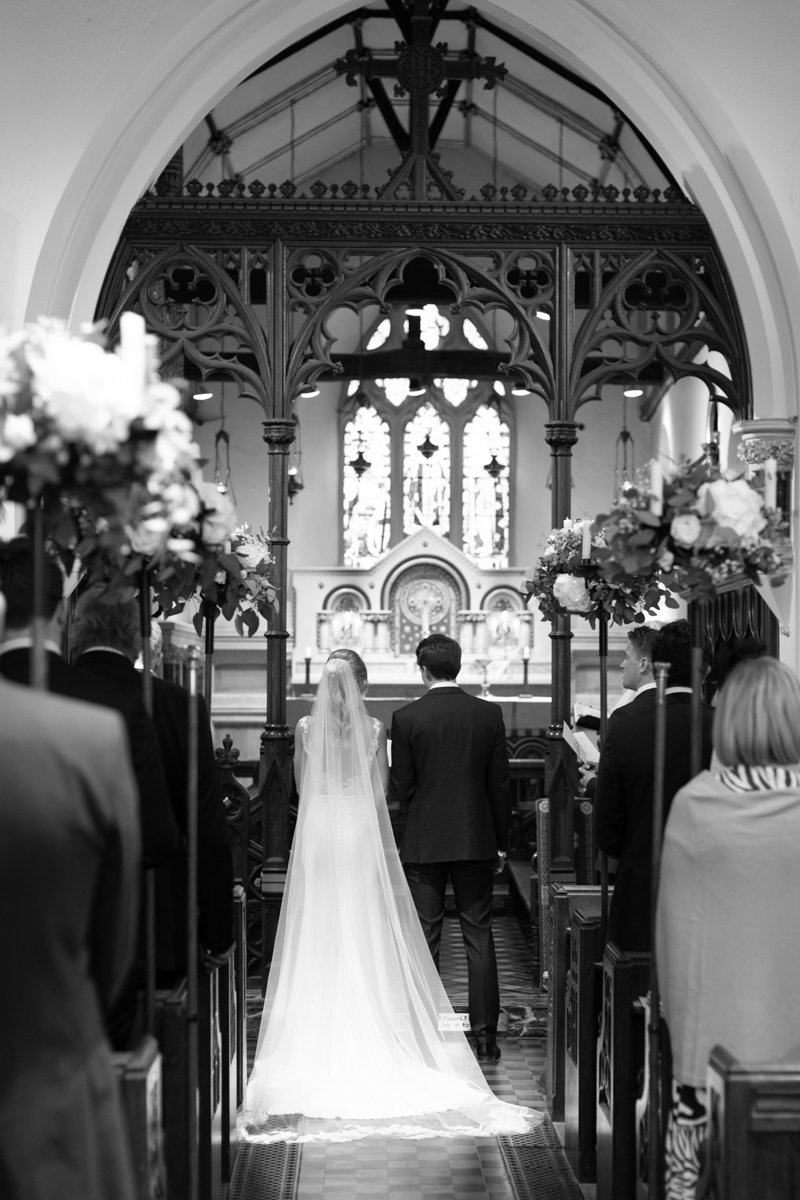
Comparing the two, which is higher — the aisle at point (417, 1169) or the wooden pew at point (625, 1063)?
the wooden pew at point (625, 1063)

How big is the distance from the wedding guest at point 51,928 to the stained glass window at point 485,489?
1546cm

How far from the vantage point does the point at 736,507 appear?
343 cm

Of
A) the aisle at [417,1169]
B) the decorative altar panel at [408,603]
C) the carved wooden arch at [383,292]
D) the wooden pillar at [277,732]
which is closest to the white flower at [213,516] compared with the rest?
the aisle at [417,1169]

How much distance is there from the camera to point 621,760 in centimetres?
413

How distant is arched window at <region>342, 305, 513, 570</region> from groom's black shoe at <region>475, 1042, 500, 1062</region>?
11.8 metres

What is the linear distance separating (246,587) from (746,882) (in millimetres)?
2676

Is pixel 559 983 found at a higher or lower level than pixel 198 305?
lower

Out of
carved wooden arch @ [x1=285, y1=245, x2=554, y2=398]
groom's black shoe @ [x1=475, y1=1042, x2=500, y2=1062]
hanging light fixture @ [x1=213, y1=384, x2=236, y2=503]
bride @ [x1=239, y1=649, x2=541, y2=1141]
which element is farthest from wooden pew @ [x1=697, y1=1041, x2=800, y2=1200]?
hanging light fixture @ [x1=213, y1=384, x2=236, y2=503]

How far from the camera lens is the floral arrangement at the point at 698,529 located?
11.3ft

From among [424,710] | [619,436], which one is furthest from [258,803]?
[619,436]

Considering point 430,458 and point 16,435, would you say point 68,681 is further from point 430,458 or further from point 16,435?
point 430,458

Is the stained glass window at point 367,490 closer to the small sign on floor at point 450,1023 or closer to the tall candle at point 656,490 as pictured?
the small sign on floor at point 450,1023

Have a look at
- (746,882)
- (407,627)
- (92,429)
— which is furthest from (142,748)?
(407,627)

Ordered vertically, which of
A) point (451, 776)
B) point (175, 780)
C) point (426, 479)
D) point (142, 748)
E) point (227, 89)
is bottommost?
point (451, 776)
